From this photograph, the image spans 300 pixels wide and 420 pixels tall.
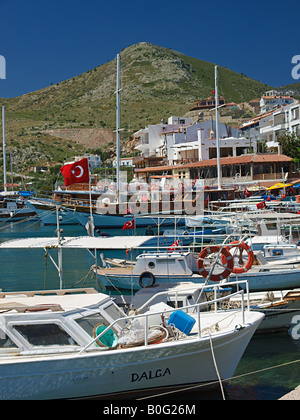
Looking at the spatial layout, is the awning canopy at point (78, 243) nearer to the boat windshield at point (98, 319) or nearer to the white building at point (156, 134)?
the boat windshield at point (98, 319)

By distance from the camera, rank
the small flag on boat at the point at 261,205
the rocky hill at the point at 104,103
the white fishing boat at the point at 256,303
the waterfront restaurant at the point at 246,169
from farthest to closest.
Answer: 1. the rocky hill at the point at 104,103
2. the waterfront restaurant at the point at 246,169
3. the small flag on boat at the point at 261,205
4. the white fishing boat at the point at 256,303

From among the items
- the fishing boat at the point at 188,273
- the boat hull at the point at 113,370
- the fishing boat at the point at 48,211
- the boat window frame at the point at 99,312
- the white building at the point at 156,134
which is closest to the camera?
the boat hull at the point at 113,370

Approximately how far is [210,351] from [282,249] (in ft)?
45.1

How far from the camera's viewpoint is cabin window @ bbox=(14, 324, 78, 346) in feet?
32.3

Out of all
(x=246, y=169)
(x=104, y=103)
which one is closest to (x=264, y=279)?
(x=246, y=169)

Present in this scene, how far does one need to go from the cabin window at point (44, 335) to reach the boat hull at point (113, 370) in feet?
1.03

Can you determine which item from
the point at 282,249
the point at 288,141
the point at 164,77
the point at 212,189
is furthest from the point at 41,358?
the point at 164,77

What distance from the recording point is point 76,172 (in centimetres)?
2281

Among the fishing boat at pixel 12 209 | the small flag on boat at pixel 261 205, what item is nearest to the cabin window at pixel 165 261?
the small flag on boat at pixel 261 205

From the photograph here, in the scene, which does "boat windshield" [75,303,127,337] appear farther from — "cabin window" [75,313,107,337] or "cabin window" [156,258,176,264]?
"cabin window" [156,258,176,264]

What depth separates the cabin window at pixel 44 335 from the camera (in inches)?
387
